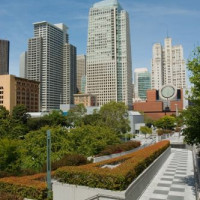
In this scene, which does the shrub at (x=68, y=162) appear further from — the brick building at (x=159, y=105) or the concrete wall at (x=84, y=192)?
the brick building at (x=159, y=105)

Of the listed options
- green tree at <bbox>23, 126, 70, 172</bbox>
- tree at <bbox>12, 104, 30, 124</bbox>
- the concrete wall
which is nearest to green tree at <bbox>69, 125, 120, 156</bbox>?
green tree at <bbox>23, 126, 70, 172</bbox>

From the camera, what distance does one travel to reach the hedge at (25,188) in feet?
37.9

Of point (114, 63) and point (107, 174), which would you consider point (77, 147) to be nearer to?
point (107, 174)

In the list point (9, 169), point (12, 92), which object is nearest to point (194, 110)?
point (9, 169)

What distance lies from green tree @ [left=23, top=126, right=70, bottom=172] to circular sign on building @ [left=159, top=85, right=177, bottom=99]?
457 feet

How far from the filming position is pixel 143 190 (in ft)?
47.2

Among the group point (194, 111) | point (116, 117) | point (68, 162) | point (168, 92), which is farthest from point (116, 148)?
point (168, 92)

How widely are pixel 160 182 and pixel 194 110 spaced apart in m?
6.45

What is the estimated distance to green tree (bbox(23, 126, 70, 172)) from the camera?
2105 centimetres

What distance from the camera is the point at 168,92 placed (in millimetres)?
156750

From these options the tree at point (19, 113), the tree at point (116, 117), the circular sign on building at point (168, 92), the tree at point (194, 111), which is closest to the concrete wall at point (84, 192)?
the tree at point (194, 111)

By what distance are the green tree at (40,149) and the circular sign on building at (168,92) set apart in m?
139

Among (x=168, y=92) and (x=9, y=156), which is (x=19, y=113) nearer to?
(x=9, y=156)

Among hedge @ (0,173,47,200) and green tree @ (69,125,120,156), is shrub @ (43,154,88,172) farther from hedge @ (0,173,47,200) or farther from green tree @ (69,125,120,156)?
green tree @ (69,125,120,156)
